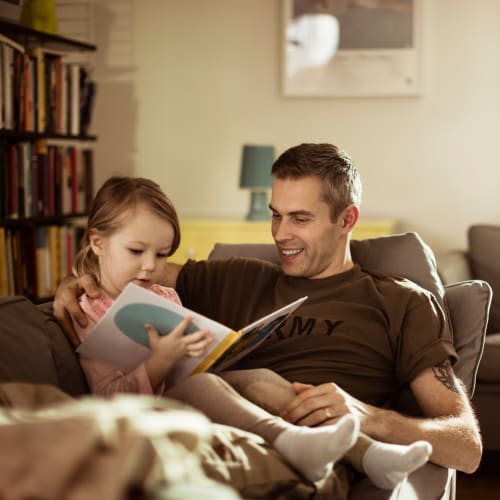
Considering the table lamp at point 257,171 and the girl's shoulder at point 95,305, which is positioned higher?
the table lamp at point 257,171

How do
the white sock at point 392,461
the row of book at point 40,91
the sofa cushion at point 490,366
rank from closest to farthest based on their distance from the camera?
the white sock at point 392,461 < the sofa cushion at point 490,366 < the row of book at point 40,91

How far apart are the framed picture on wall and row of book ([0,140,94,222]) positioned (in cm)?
116

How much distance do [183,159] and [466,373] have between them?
3.03 meters

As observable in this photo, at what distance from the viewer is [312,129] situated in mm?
4715

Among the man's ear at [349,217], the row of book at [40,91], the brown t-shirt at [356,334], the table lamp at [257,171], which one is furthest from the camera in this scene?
the table lamp at [257,171]

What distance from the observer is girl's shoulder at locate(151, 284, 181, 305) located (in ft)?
6.66

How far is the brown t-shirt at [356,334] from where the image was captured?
197 cm

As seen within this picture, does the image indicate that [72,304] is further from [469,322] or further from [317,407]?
[469,322]

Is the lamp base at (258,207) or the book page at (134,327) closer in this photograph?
the book page at (134,327)

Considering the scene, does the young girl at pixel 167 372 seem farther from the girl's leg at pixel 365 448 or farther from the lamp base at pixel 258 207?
the lamp base at pixel 258 207

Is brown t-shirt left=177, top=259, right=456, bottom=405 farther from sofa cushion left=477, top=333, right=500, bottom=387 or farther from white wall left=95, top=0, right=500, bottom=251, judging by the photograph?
white wall left=95, top=0, right=500, bottom=251

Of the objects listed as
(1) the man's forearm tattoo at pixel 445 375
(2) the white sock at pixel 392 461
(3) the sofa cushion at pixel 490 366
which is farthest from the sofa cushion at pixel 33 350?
(3) the sofa cushion at pixel 490 366

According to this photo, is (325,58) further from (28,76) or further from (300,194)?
(300,194)

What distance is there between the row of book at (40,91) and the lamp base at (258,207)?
90 cm
